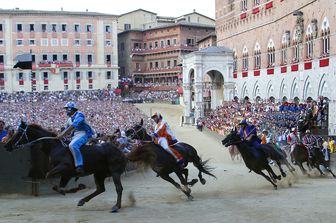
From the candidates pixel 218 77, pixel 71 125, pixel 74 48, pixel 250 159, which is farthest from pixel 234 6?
pixel 71 125

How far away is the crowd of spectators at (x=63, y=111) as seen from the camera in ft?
134

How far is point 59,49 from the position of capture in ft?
271

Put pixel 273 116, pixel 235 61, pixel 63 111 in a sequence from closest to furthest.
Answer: pixel 273 116 < pixel 63 111 < pixel 235 61

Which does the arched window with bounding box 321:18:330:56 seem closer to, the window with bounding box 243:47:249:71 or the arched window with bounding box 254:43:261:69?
the arched window with bounding box 254:43:261:69

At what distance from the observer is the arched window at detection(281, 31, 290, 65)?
1639 inches

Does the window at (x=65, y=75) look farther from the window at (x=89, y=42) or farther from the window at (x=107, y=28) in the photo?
the window at (x=107, y=28)

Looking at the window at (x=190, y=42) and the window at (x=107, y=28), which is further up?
the window at (x=107, y=28)

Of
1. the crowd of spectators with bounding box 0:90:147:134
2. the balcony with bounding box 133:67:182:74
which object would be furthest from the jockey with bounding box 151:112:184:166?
the balcony with bounding box 133:67:182:74

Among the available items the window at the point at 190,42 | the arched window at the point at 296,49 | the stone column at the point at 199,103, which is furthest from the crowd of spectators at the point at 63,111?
the window at the point at 190,42

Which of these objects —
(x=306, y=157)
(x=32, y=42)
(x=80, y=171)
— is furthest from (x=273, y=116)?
(x=32, y=42)

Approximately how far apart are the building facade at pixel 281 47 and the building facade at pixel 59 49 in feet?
96.9

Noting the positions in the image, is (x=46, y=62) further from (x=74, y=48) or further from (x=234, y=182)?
(x=234, y=182)

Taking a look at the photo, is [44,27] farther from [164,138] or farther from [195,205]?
[195,205]

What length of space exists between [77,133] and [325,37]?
87.8 feet
